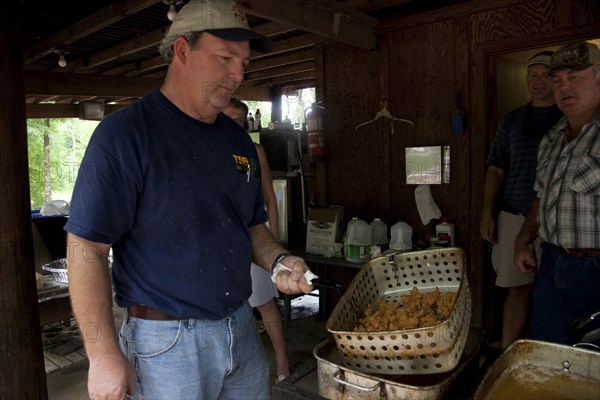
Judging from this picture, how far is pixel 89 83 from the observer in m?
6.35

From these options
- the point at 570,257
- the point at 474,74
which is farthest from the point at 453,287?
the point at 474,74

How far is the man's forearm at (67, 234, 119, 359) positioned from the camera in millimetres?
1250

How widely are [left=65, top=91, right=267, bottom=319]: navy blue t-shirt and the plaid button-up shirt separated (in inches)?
69.2

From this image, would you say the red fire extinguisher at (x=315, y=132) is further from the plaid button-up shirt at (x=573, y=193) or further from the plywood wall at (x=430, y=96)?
the plaid button-up shirt at (x=573, y=193)

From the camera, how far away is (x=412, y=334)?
51.7 inches

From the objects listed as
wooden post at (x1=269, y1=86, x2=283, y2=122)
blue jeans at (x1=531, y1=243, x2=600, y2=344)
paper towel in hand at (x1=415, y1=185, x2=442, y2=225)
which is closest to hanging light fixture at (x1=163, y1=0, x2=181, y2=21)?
paper towel in hand at (x1=415, y1=185, x2=442, y2=225)

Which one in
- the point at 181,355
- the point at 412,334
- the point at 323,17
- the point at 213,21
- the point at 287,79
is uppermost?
the point at 287,79

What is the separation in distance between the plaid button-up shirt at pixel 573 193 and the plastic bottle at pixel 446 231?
1372 mm

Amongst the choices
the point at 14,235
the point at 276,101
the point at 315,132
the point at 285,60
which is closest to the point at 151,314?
the point at 14,235

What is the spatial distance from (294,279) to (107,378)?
0.66 m

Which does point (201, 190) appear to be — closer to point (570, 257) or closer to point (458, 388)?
point (458, 388)

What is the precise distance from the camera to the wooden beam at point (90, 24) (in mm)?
3674

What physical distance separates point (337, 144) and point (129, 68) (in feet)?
12.3

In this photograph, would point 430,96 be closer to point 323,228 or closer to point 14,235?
point 323,228
